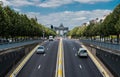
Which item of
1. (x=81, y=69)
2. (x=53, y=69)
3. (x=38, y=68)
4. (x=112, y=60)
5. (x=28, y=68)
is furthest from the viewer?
(x=28, y=68)

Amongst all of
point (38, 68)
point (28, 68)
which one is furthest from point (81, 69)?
point (28, 68)

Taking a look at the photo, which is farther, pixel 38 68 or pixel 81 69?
pixel 38 68

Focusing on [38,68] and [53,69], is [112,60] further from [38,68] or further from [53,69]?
[38,68]

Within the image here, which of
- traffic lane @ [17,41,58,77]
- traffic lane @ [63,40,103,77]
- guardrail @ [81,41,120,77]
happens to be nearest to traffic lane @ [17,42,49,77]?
traffic lane @ [17,41,58,77]

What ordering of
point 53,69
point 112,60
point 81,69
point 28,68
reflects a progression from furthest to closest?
point 28,68
point 81,69
point 53,69
point 112,60

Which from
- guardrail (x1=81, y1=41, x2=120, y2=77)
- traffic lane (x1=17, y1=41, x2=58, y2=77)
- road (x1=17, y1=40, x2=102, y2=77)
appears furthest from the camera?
road (x1=17, y1=40, x2=102, y2=77)

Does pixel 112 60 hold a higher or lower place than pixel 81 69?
higher

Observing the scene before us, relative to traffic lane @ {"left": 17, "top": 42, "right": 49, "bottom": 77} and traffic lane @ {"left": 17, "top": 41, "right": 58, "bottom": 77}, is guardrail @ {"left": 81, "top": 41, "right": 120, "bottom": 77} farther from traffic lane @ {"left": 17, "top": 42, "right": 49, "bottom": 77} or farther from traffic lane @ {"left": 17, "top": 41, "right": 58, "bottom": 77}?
traffic lane @ {"left": 17, "top": 42, "right": 49, "bottom": 77}

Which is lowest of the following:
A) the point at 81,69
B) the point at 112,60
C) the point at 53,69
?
the point at 81,69

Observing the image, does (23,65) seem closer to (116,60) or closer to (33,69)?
(33,69)

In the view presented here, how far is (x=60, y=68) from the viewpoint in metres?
51.9

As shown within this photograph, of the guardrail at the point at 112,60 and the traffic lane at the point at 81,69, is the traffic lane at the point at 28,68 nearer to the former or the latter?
the traffic lane at the point at 81,69

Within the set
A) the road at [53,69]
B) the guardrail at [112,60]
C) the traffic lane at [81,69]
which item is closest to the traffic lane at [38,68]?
the road at [53,69]

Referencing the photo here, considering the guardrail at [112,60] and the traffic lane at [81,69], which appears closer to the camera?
the guardrail at [112,60]
